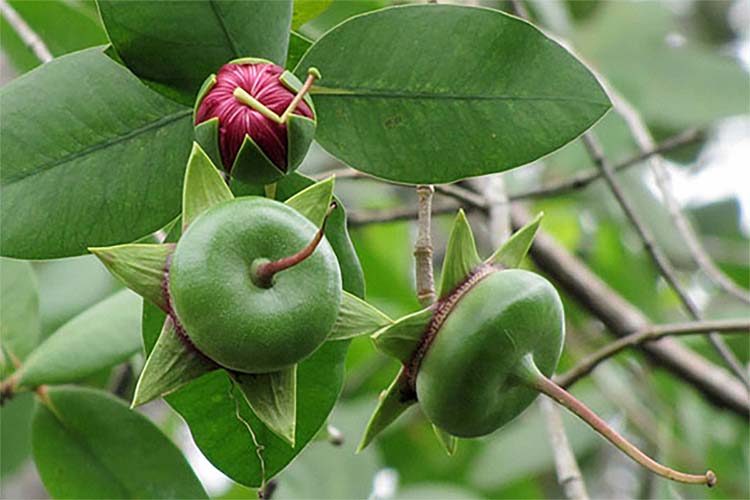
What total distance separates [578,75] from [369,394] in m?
1.10

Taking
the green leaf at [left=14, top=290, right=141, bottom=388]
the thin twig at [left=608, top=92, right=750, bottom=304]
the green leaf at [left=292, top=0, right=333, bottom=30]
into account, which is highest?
the green leaf at [left=292, top=0, right=333, bottom=30]

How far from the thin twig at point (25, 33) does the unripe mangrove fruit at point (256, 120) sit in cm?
49

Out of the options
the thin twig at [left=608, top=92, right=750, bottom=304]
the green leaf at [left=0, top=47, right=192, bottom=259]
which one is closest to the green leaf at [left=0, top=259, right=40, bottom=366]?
the green leaf at [left=0, top=47, right=192, bottom=259]

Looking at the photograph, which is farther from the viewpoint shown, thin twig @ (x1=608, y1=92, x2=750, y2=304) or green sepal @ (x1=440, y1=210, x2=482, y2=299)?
thin twig @ (x1=608, y1=92, x2=750, y2=304)

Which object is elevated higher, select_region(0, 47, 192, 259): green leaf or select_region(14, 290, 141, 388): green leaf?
select_region(0, 47, 192, 259): green leaf

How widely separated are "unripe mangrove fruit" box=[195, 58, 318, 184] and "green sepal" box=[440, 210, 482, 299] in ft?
0.41

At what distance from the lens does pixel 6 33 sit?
4.78 ft

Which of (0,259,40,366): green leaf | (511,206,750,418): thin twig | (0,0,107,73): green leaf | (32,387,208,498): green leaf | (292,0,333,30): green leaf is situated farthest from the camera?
(511,206,750,418): thin twig

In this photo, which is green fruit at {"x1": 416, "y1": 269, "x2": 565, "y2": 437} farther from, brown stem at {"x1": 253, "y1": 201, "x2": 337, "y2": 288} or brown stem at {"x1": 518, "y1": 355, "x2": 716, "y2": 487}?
brown stem at {"x1": 253, "y1": 201, "x2": 337, "y2": 288}

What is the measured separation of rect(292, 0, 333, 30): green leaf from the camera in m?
0.93

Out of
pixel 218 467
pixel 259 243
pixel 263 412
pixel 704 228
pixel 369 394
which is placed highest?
pixel 259 243

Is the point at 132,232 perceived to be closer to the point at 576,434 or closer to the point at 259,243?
the point at 259,243

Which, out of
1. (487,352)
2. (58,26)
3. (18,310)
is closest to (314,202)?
(487,352)

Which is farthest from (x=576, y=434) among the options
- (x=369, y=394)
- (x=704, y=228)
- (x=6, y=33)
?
(x=6, y=33)
